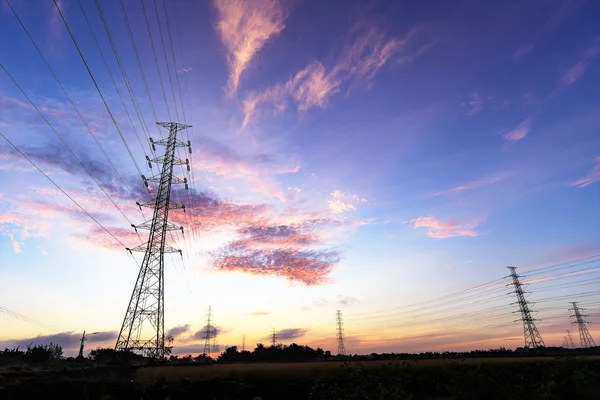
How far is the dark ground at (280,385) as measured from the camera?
23469mm

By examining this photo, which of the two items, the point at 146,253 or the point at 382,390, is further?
the point at 146,253

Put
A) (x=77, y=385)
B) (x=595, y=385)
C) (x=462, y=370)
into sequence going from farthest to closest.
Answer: (x=462, y=370) < (x=595, y=385) < (x=77, y=385)

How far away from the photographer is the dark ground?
924 inches

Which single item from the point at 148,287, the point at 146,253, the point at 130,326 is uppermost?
the point at 146,253

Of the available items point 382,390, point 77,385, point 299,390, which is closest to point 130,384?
point 77,385

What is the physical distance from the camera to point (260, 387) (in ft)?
92.1

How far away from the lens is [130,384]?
2444cm

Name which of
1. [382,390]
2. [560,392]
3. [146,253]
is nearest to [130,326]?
[146,253]

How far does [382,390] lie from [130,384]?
18.4 meters

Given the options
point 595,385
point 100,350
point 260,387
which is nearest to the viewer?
point 595,385

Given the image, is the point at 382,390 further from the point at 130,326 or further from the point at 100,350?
the point at 100,350

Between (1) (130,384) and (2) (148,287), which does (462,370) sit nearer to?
(1) (130,384)

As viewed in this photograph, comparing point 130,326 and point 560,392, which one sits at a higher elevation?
point 130,326

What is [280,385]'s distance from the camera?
28797 millimetres
